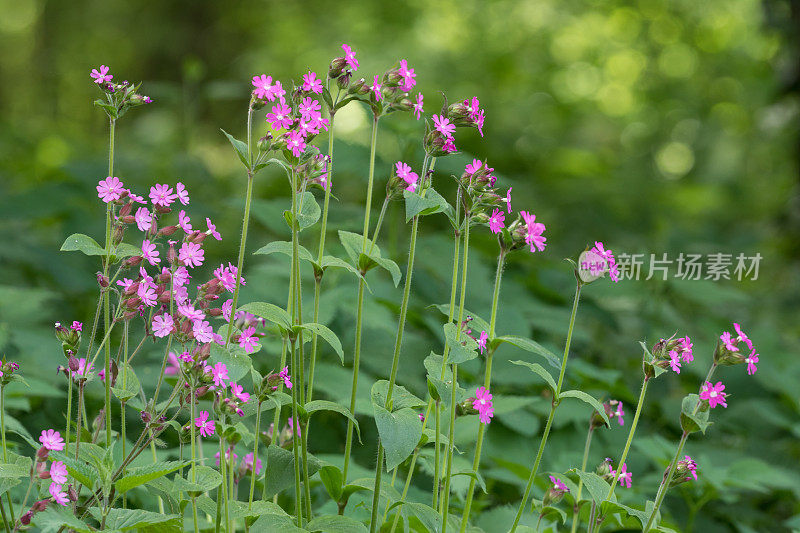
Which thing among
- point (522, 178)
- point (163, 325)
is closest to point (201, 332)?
point (163, 325)

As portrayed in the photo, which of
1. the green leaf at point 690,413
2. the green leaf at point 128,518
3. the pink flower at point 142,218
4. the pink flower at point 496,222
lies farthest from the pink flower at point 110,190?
the green leaf at point 690,413

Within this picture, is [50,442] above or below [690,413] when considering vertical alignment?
below

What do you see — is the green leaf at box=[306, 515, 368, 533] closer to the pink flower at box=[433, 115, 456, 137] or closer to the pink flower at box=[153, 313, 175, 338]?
the pink flower at box=[153, 313, 175, 338]

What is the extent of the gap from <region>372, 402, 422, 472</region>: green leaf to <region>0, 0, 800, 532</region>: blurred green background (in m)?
0.42

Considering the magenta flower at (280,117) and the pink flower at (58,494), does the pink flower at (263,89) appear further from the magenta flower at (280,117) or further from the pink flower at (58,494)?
the pink flower at (58,494)

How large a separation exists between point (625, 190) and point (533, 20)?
3059 mm

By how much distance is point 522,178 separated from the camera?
5.50m

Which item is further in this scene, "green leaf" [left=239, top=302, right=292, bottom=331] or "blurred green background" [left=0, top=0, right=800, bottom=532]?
"blurred green background" [left=0, top=0, right=800, bottom=532]

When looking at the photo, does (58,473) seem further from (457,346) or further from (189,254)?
(457,346)

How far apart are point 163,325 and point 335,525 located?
368 mm

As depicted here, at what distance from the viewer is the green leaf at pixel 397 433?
37.9 inches

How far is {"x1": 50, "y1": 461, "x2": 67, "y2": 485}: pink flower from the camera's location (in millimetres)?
945

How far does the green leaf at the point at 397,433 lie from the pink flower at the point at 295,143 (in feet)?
1.15

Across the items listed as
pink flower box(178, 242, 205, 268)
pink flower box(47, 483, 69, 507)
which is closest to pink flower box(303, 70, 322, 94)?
pink flower box(178, 242, 205, 268)
